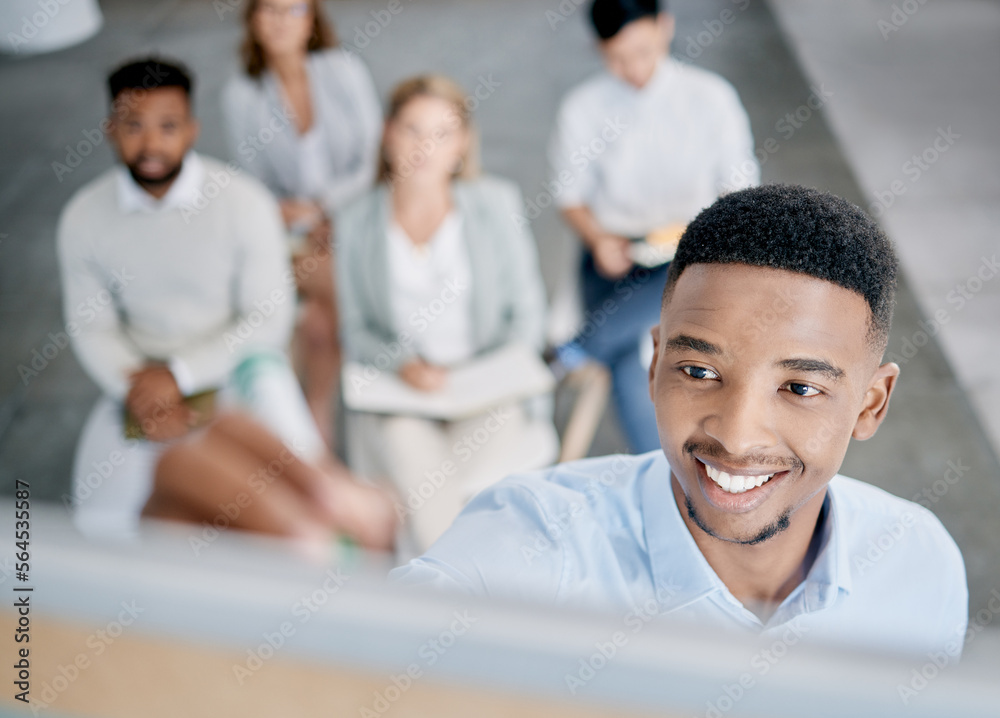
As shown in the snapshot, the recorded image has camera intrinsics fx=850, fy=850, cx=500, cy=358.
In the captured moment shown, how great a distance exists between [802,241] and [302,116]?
2190mm

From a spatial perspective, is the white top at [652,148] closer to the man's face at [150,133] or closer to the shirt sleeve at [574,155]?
the shirt sleeve at [574,155]

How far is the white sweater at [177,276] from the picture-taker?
6.98 ft

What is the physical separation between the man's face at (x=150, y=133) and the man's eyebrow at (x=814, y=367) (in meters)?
1.81

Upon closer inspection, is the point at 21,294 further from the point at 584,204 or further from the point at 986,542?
the point at 986,542

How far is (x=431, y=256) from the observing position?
2213 millimetres

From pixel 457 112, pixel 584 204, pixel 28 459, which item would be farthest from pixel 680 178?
pixel 28 459

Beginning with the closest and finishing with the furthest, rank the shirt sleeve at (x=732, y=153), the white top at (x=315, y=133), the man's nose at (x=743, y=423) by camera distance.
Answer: the man's nose at (x=743, y=423)
the shirt sleeve at (x=732, y=153)
the white top at (x=315, y=133)

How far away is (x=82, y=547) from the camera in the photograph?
1.04ft

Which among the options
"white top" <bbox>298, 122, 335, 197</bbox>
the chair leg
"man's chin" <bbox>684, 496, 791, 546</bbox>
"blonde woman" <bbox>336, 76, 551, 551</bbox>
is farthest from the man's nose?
"white top" <bbox>298, 122, 335, 197</bbox>

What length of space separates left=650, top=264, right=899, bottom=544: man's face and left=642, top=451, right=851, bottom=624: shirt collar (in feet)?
0.15

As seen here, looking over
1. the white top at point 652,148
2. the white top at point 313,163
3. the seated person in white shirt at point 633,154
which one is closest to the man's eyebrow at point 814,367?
the seated person in white shirt at point 633,154

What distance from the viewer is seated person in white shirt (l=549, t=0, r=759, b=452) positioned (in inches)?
89.1

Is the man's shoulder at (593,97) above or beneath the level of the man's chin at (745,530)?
above

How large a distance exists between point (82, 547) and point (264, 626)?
8 centimetres
